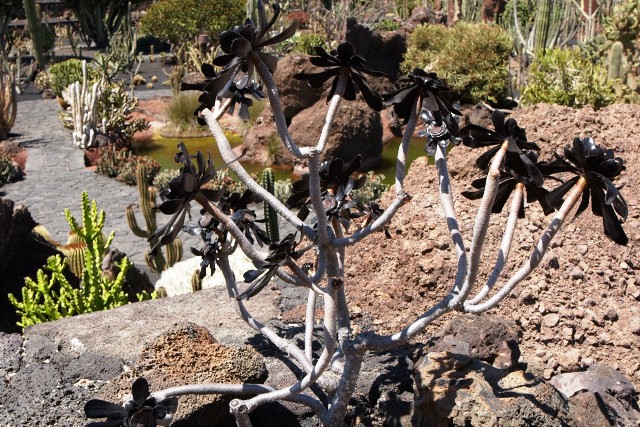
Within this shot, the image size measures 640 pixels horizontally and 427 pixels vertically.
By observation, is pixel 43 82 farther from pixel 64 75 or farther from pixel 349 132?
pixel 349 132

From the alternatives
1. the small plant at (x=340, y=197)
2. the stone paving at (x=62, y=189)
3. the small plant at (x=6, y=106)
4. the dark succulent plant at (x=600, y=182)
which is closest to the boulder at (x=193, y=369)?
the small plant at (x=340, y=197)

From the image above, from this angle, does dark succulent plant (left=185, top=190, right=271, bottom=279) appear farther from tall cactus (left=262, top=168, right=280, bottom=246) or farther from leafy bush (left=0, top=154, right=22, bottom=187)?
leafy bush (left=0, top=154, right=22, bottom=187)

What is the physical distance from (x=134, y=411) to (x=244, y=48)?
3.62 feet

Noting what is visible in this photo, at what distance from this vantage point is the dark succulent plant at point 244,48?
1960mm

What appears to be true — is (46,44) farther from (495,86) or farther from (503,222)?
(503,222)

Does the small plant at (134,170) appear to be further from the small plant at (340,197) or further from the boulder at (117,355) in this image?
the small plant at (340,197)

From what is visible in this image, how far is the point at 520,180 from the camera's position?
2.44 meters

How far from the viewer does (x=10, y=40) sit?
2327cm

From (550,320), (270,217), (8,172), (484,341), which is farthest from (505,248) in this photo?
(8,172)

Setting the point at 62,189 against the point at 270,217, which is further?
the point at 62,189

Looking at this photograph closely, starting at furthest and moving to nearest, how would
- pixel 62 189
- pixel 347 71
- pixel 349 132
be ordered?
pixel 349 132 < pixel 62 189 < pixel 347 71

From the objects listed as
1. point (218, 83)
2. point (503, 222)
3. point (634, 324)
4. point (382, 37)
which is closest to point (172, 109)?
point (382, 37)

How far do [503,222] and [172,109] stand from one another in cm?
1045

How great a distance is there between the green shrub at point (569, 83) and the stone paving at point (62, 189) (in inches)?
205
